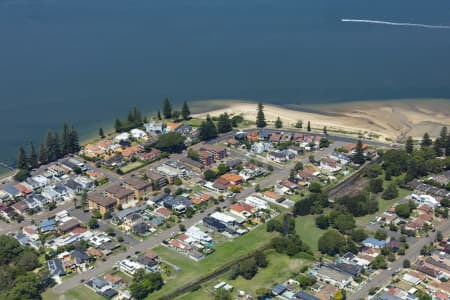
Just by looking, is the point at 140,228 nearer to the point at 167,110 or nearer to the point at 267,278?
the point at 267,278

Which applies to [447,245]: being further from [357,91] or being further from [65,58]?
[65,58]

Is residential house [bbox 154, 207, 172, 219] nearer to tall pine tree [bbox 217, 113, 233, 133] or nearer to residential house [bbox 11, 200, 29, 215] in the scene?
residential house [bbox 11, 200, 29, 215]

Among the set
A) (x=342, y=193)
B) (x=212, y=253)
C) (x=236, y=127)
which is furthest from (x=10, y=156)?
(x=342, y=193)

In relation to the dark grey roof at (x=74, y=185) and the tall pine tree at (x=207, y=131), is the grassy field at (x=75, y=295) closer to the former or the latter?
the dark grey roof at (x=74, y=185)

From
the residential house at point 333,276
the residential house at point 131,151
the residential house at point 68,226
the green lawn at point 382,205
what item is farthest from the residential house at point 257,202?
the residential house at point 131,151

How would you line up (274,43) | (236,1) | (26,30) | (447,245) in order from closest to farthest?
(447,245), (274,43), (26,30), (236,1)

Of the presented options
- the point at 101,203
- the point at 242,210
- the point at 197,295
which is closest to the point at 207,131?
the point at 242,210
